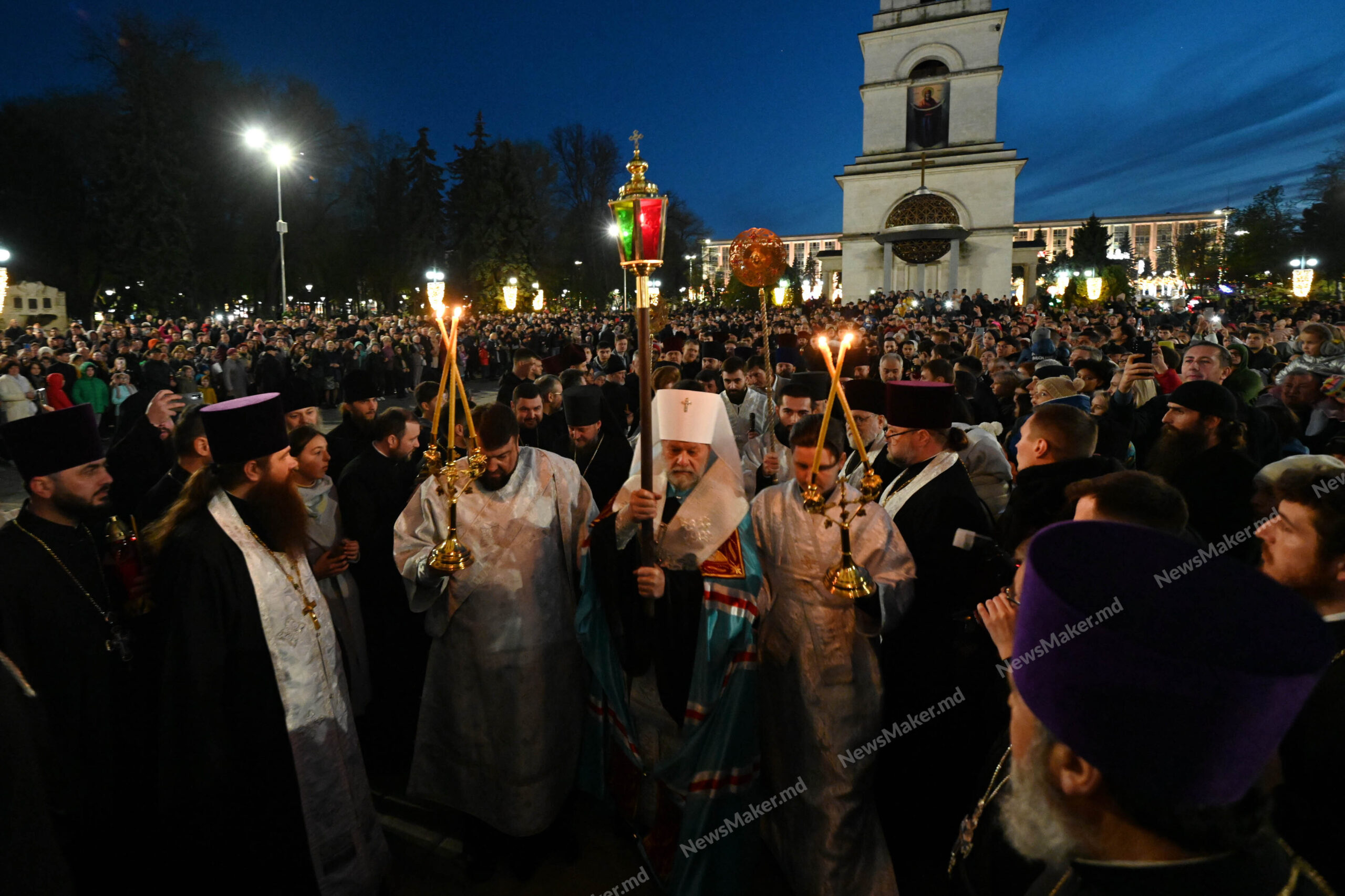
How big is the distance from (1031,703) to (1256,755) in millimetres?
305

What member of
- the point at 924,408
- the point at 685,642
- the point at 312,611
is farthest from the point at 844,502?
the point at 312,611

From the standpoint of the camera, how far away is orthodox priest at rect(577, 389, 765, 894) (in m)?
3.35

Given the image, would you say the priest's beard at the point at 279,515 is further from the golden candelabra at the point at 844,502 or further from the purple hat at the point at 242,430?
the golden candelabra at the point at 844,502

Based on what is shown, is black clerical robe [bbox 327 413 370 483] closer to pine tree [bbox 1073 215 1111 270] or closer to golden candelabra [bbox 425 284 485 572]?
golden candelabra [bbox 425 284 485 572]

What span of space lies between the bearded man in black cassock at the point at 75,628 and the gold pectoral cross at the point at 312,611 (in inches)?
28.9

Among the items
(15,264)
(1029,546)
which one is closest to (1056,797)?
(1029,546)

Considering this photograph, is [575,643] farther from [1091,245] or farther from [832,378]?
[1091,245]

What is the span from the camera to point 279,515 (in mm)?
3162

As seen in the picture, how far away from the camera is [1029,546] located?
1.38 metres

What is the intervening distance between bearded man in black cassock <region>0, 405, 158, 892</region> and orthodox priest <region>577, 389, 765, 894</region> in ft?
6.43

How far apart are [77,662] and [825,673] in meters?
3.07

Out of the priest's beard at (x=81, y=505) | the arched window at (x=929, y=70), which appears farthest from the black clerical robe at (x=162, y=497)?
the arched window at (x=929, y=70)

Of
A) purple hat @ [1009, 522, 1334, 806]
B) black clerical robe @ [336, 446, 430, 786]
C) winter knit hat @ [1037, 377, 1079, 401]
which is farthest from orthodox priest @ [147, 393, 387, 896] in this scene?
winter knit hat @ [1037, 377, 1079, 401]

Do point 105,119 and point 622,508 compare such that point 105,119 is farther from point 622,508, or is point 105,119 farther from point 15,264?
point 622,508
